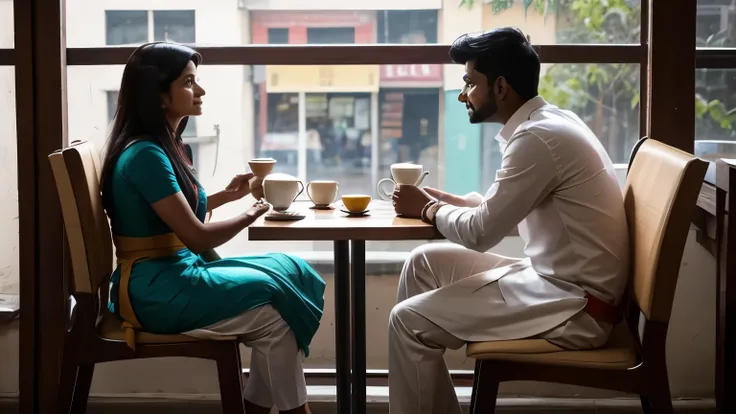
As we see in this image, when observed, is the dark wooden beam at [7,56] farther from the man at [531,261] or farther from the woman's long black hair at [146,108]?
the man at [531,261]

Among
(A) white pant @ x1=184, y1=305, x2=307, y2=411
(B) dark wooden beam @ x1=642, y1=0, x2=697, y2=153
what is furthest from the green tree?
(A) white pant @ x1=184, y1=305, x2=307, y2=411

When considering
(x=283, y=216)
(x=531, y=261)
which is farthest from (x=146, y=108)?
(x=531, y=261)

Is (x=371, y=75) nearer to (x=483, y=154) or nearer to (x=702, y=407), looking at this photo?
(x=483, y=154)

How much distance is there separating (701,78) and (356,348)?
4.32 ft

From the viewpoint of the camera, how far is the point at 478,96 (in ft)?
7.22

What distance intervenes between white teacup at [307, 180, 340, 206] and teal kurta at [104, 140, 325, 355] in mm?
258

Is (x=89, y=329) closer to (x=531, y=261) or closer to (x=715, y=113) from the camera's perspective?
(x=531, y=261)

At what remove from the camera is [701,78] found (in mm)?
2654

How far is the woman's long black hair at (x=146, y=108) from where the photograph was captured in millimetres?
2164

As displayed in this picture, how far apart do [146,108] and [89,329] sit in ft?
1.79

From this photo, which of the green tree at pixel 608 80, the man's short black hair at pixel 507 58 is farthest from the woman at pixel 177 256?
the green tree at pixel 608 80

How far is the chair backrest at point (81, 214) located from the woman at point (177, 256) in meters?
0.06

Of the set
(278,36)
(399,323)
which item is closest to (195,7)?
(278,36)

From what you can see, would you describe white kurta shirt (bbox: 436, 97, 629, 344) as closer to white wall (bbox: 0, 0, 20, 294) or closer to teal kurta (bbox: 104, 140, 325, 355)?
teal kurta (bbox: 104, 140, 325, 355)
